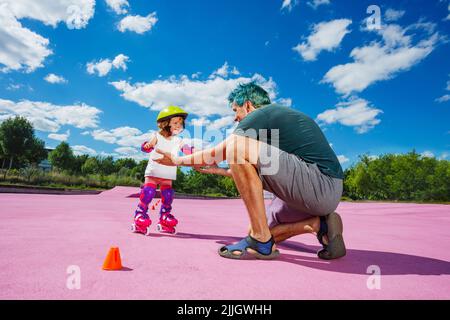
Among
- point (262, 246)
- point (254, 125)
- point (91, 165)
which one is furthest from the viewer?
point (91, 165)

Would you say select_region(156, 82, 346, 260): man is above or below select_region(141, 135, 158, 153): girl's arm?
below

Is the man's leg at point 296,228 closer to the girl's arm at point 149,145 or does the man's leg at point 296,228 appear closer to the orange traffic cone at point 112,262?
the orange traffic cone at point 112,262

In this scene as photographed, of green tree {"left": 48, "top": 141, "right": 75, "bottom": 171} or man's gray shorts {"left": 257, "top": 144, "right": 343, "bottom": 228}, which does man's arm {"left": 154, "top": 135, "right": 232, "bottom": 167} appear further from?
green tree {"left": 48, "top": 141, "right": 75, "bottom": 171}

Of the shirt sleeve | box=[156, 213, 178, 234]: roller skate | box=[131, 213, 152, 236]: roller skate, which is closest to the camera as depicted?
the shirt sleeve

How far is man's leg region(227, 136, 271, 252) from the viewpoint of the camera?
236cm

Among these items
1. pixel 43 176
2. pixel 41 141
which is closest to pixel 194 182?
pixel 41 141

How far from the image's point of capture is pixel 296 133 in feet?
8.36

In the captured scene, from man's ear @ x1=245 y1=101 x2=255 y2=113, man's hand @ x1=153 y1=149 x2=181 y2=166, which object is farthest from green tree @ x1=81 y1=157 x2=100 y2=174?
man's ear @ x1=245 y1=101 x2=255 y2=113

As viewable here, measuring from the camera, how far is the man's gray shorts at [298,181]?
7.82 feet

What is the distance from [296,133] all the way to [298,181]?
434mm

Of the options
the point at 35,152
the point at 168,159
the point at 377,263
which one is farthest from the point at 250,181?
the point at 35,152

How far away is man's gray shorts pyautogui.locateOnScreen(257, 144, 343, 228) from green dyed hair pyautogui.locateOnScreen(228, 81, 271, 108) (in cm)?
70

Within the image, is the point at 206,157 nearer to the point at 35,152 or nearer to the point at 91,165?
the point at 35,152

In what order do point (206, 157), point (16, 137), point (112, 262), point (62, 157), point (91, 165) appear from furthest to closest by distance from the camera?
point (91, 165), point (62, 157), point (16, 137), point (206, 157), point (112, 262)
